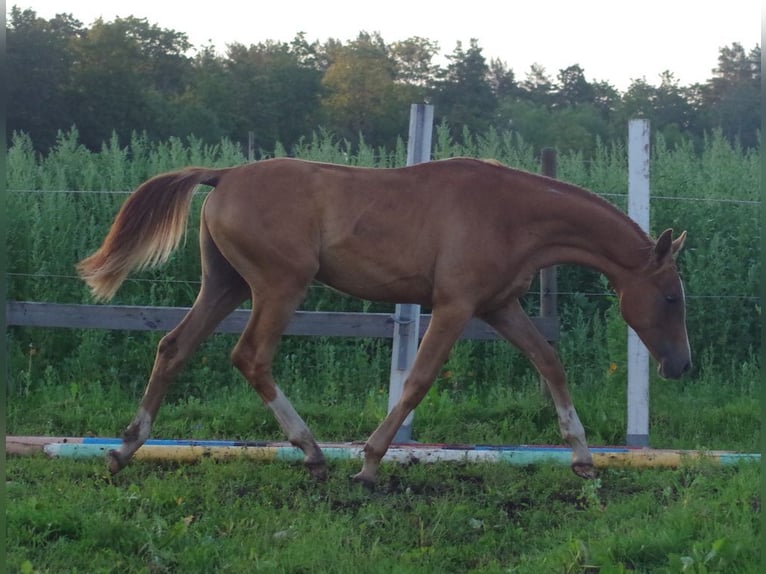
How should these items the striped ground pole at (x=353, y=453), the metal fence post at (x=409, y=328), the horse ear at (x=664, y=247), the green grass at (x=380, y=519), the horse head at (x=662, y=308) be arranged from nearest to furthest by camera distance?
the green grass at (x=380, y=519), the horse ear at (x=664, y=247), the horse head at (x=662, y=308), the striped ground pole at (x=353, y=453), the metal fence post at (x=409, y=328)

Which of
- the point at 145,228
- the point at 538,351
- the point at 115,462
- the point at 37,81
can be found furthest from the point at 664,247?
the point at 37,81

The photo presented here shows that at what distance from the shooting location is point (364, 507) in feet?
16.6

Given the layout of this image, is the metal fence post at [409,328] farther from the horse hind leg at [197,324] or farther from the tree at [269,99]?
the tree at [269,99]

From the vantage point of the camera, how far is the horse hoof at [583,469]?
588cm

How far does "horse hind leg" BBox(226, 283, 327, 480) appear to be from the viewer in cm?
566

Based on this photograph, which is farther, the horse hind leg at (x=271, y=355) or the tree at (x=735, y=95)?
the tree at (x=735, y=95)

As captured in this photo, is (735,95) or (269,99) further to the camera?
(269,99)

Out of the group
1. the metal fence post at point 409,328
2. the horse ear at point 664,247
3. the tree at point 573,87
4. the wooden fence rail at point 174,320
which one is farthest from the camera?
the tree at point 573,87

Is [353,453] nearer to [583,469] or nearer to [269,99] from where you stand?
[583,469]

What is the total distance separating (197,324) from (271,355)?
603 millimetres

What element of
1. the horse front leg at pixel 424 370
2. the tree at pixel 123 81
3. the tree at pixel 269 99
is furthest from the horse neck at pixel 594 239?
the tree at pixel 269 99

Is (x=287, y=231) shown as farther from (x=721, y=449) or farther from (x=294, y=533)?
(x=721, y=449)

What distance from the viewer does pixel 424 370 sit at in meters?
5.67

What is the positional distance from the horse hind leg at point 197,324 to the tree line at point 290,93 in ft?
91.1
